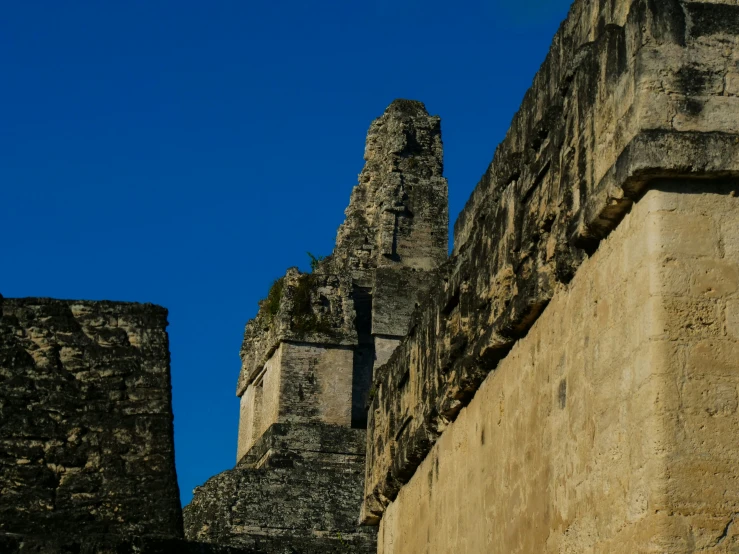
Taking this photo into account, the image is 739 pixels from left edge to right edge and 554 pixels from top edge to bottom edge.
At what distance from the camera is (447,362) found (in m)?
7.98

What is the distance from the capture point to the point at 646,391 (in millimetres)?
4918

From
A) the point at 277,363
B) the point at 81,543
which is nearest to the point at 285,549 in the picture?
the point at 277,363

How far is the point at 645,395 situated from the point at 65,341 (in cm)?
368

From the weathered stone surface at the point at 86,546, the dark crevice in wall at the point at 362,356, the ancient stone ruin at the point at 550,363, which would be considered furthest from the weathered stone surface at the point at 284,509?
the weathered stone surface at the point at 86,546

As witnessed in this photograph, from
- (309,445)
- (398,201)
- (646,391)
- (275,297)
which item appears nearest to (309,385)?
(309,445)

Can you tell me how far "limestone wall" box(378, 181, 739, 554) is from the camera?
4.77 metres

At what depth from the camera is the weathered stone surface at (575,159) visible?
5180 mm

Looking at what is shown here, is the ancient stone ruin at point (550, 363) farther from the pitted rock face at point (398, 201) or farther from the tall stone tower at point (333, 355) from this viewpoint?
the pitted rock face at point (398, 201)

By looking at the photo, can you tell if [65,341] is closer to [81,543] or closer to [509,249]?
[81,543]

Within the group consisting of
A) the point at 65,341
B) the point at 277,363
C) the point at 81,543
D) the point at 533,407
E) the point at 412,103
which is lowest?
the point at 81,543

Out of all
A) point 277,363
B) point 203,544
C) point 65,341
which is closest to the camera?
point 203,544

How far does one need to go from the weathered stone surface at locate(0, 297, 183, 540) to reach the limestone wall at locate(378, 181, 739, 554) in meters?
1.97

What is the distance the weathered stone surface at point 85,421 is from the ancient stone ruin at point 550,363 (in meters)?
0.01

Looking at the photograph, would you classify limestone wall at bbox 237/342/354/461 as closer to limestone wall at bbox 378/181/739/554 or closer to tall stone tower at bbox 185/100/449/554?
tall stone tower at bbox 185/100/449/554
